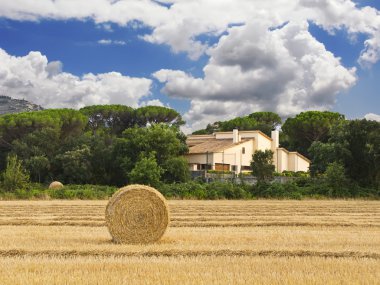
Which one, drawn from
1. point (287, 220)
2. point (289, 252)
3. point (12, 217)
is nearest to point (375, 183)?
point (287, 220)

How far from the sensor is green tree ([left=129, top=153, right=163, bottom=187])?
44.4 meters

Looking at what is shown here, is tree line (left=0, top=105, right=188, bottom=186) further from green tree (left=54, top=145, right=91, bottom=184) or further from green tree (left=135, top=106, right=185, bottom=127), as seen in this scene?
green tree (left=135, top=106, right=185, bottom=127)

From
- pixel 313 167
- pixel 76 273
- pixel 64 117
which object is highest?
pixel 64 117

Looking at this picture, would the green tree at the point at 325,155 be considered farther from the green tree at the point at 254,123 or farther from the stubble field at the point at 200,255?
the green tree at the point at 254,123

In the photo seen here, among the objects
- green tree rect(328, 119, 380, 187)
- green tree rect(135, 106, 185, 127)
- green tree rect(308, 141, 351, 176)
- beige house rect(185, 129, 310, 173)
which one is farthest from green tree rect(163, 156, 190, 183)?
green tree rect(135, 106, 185, 127)

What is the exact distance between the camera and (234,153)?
202ft

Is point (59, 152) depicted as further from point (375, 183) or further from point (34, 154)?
point (375, 183)

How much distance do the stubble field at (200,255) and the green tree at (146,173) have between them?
25422 mm

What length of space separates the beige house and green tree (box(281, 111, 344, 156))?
446 centimetres

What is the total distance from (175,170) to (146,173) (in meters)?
4.45

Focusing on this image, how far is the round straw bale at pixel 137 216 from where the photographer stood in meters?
14.4

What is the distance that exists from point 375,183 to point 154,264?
3383 cm


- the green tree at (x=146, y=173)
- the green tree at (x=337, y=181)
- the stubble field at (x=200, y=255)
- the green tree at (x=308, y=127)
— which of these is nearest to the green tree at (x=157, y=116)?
the green tree at (x=308, y=127)

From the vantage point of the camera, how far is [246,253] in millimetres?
11672
